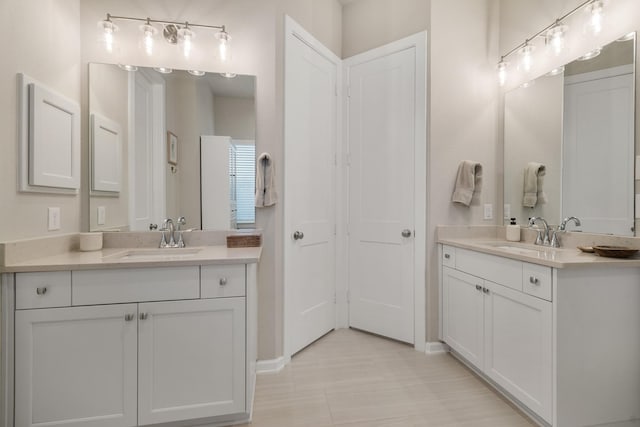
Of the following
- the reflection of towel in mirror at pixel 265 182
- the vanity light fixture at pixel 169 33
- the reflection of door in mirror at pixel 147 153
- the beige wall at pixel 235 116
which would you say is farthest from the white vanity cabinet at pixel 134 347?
the vanity light fixture at pixel 169 33

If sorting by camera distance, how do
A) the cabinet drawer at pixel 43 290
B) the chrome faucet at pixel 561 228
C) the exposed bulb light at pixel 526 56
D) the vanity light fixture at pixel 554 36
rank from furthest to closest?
1. the exposed bulb light at pixel 526 56
2. the chrome faucet at pixel 561 228
3. the vanity light fixture at pixel 554 36
4. the cabinet drawer at pixel 43 290

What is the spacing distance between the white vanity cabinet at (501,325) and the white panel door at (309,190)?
99 centimetres

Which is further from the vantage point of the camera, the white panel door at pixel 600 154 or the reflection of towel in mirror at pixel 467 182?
the reflection of towel in mirror at pixel 467 182

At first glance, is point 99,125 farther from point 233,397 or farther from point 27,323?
point 233,397

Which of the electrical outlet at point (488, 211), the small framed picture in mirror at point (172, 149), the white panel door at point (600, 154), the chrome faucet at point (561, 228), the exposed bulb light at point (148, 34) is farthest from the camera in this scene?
the electrical outlet at point (488, 211)

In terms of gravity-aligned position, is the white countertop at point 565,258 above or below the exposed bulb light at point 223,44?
below

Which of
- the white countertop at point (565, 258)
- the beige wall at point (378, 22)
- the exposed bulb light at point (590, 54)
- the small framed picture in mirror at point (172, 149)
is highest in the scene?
the beige wall at point (378, 22)

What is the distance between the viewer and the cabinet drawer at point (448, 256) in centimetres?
233

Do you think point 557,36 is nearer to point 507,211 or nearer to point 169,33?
point 507,211

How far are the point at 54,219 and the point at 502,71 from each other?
323 centimetres

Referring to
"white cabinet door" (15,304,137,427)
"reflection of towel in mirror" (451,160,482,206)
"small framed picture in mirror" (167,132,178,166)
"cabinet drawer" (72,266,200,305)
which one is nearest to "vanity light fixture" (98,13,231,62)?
"small framed picture in mirror" (167,132,178,166)

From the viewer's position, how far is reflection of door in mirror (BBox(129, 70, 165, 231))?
2.13 metres

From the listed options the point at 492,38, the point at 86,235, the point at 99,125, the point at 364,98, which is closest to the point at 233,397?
the point at 86,235

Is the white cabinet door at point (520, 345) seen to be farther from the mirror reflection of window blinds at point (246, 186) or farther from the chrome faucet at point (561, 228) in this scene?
the mirror reflection of window blinds at point (246, 186)
